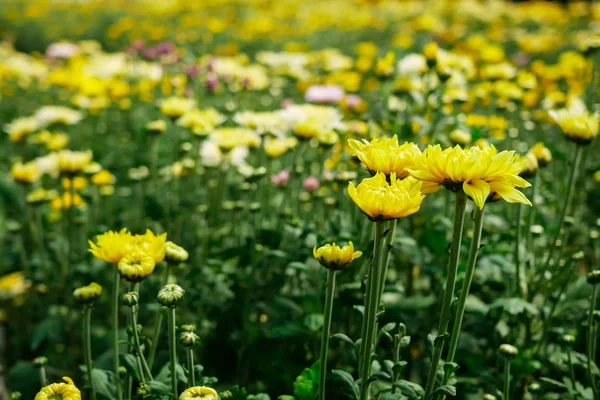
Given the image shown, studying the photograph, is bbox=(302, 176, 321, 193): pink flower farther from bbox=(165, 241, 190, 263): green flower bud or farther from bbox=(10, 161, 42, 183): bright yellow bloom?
bbox=(10, 161, 42, 183): bright yellow bloom

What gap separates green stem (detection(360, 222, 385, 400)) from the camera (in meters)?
1.23

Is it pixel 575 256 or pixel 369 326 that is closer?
pixel 369 326

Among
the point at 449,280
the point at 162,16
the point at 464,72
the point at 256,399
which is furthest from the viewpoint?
the point at 162,16

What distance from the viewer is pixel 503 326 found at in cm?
207

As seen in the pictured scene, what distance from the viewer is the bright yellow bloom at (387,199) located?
1.16m

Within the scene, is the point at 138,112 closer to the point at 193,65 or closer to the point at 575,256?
the point at 193,65

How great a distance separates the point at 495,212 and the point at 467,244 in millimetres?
748

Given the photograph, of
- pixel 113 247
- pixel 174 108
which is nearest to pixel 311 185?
pixel 174 108

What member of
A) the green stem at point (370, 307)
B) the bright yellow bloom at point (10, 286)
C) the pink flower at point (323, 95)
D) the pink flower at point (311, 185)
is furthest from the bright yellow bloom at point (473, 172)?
the bright yellow bloom at point (10, 286)

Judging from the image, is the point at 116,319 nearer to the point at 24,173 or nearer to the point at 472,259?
the point at 472,259

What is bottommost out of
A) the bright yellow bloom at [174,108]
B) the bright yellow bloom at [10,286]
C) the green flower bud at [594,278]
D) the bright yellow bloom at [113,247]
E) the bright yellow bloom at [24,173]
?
the bright yellow bloom at [10,286]

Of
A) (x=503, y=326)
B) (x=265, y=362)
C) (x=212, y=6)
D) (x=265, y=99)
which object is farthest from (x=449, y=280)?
(x=212, y=6)

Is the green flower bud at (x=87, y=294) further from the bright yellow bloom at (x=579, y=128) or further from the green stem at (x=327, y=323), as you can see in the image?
the bright yellow bloom at (x=579, y=128)

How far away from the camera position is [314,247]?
4.21 feet
